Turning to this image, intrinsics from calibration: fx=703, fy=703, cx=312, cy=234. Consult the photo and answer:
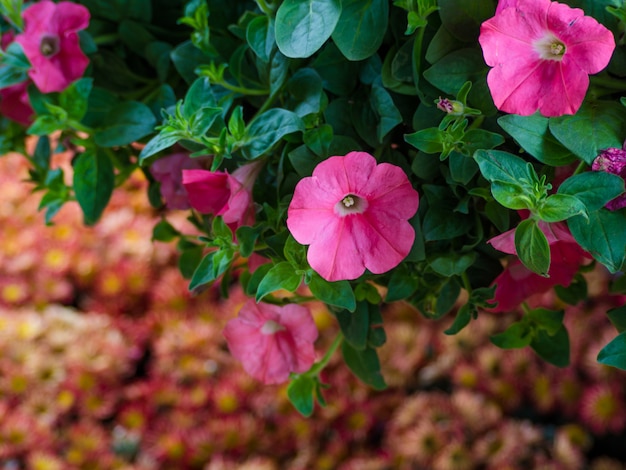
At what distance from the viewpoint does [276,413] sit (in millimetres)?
1311

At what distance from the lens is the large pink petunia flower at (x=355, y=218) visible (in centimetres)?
39

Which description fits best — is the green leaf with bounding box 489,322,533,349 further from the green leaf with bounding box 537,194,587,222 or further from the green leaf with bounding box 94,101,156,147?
the green leaf with bounding box 94,101,156,147

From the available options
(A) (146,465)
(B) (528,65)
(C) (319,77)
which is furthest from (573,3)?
(A) (146,465)

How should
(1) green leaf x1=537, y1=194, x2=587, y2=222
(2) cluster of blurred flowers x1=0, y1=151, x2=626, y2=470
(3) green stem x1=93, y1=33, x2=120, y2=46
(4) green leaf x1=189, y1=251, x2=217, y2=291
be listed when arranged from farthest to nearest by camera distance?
(2) cluster of blurred flowers x1=0, y1=151, x2=626, y2=470 → (3) green stem x1=93, y1=33, x2=120, y2=46 → (4) green leaf x1=189, y1=251, x2=217, y2=291 → (1) green leaf x1=537, y1=194, x2=587, y2=222

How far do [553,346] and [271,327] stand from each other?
22cm

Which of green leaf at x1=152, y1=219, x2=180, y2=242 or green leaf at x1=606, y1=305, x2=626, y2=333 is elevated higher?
green leaf at x1=606, y1=305, x2=626, y2=333

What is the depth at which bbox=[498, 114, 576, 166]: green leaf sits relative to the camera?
14.8 inches

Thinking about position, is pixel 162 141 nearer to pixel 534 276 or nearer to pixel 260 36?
pixel 260 36

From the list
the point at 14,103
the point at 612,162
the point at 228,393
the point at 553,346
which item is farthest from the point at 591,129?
the point at 228,393

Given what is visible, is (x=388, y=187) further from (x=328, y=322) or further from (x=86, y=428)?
(x=86, y=428)

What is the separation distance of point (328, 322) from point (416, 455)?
11.9 inches

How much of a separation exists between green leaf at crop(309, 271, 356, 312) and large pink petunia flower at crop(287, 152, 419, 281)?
0.03 meters

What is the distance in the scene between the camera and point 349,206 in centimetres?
41

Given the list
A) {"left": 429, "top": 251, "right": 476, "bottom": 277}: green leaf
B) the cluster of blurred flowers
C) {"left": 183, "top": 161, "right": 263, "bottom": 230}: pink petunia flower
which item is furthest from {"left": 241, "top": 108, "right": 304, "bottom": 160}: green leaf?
the cluster of blurred flowers
